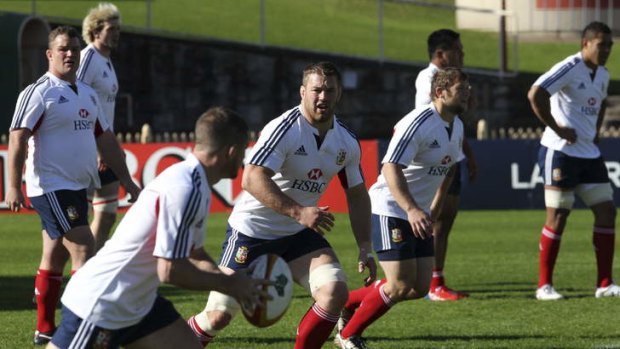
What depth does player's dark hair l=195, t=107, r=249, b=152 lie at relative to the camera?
249 inches

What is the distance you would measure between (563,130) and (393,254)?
3135 millimetres

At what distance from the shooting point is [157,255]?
20.5 feet

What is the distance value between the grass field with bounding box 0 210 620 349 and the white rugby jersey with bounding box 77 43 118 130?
6.09 feet

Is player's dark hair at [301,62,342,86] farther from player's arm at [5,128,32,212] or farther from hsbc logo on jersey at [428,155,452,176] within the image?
player's arm at [5,128,32,212]

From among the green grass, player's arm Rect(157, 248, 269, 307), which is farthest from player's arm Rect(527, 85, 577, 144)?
the green grass

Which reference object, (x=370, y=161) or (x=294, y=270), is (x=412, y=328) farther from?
(x=370, y=161)

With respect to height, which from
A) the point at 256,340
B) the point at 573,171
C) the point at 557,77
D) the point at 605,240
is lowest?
the point at 256,340

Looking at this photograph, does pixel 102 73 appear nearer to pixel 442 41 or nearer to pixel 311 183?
pixel 442 41

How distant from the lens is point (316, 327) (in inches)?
327

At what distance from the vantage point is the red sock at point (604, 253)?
40.2 feet

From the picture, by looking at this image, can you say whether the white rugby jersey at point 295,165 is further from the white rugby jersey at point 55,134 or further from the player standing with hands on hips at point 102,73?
the player standing with hands on hips at point 102,73

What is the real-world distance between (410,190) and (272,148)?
6.18ft

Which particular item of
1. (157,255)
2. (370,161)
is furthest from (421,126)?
(370,161)

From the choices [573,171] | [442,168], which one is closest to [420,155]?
[442,168]
